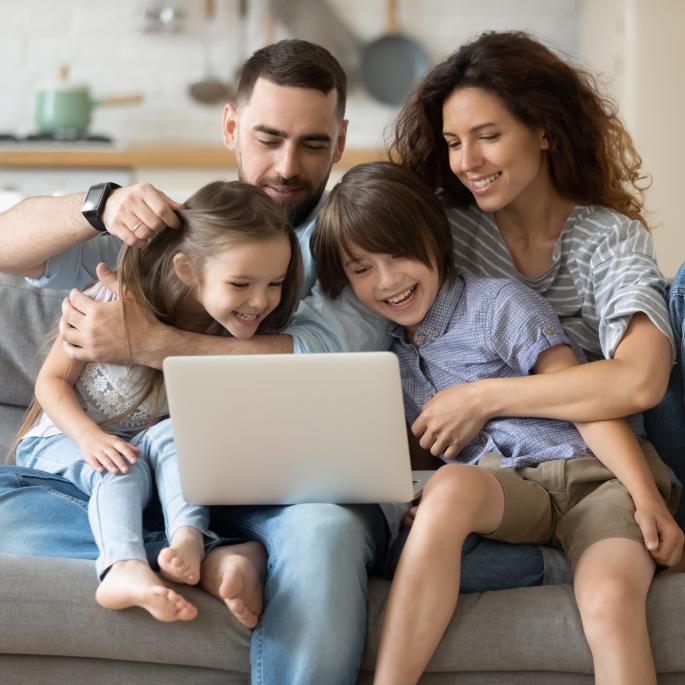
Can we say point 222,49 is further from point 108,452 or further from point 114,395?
point 108,452

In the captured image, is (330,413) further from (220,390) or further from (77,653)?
(77,653)

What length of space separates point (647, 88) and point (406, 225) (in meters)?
2.97

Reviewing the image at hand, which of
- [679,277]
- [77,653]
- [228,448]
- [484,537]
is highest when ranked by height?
[679,277]

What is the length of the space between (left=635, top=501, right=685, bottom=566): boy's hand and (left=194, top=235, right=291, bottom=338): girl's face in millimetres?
686

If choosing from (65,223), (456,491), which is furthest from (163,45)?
(456,491)

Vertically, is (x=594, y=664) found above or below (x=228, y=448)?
below

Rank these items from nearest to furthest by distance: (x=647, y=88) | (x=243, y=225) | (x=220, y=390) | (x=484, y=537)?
(x=220, y=390) < (x=484, y=537) < (x=243, y=225) < (x=647, y=88)

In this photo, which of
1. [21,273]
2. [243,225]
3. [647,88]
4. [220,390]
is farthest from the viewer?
[647,88]

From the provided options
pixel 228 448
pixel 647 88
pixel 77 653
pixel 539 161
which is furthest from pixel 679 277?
pixel 647 88

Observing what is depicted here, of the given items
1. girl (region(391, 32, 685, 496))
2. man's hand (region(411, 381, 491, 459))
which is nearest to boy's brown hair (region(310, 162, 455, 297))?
girl (region(391, 32, 685, 496))

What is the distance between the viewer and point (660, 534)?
5.40 ft

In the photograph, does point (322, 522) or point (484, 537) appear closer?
point (322, 522)

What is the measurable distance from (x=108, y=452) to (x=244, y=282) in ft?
1.16

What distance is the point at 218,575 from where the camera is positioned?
155 centimetres
